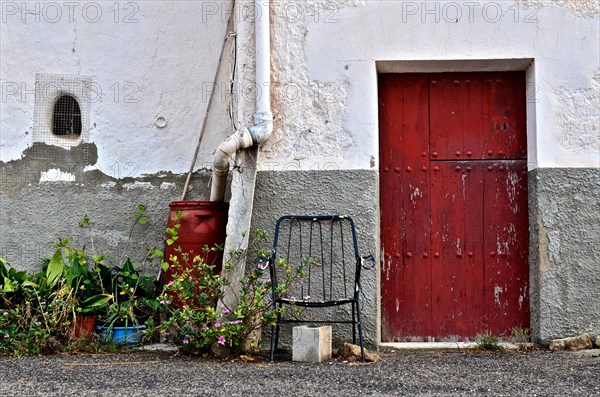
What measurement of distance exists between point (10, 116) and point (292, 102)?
234 cm

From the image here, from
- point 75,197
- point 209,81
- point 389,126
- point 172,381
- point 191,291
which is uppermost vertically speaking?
point 209,81

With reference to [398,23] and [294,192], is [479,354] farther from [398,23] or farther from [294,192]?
[398,23]

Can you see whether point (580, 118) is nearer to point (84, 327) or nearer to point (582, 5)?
point (582, 5)

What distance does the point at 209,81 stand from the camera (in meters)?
6.75

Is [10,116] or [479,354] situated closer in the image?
[479,354]

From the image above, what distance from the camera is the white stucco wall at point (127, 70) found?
6727 millimetres

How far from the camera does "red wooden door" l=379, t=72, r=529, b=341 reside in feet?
20.5

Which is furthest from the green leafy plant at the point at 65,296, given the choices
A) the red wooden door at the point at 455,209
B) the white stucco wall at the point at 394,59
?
the red wooden door at the point at 455,209

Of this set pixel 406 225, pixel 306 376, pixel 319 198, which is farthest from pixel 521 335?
pixel 306 376

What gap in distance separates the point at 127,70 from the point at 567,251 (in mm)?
3589

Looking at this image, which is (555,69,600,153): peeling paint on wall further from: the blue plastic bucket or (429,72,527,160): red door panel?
the blue plastic bucket

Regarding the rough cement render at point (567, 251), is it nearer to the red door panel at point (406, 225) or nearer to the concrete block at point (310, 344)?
the red door panel at point (406, 225)

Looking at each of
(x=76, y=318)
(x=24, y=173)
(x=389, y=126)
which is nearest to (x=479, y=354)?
(x=389, y=126)

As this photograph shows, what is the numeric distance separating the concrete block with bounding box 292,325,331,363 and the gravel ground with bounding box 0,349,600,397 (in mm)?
103
